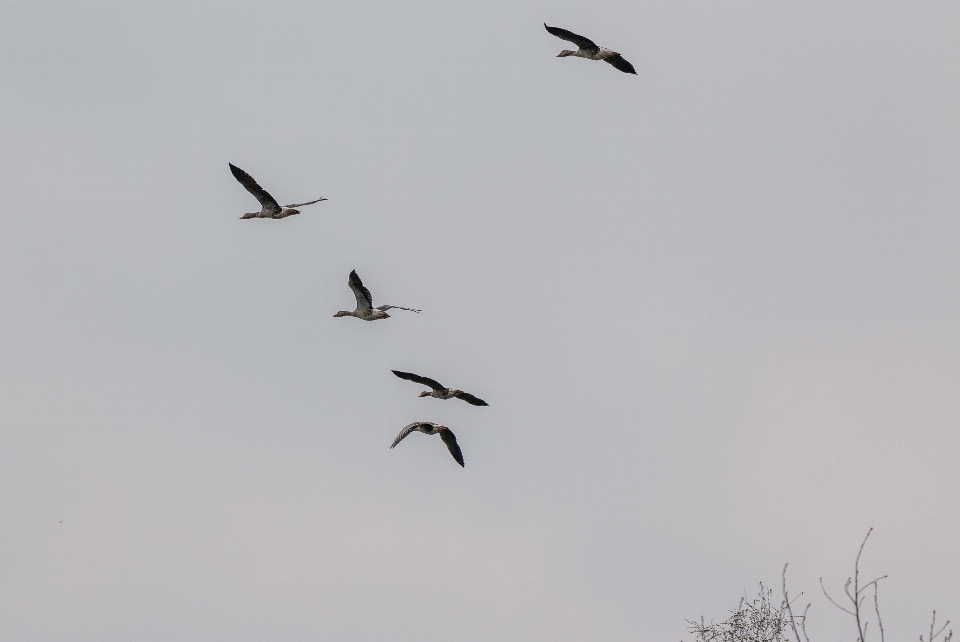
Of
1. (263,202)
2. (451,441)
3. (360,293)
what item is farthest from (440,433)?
(263,202)

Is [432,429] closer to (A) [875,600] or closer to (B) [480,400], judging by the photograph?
(B) [480,400]

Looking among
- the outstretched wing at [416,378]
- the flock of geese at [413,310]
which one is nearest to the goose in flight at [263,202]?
the flock of geese at [413,310]

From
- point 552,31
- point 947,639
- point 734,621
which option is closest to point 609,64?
point 552,31

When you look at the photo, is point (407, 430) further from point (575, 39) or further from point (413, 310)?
point (575, 39)

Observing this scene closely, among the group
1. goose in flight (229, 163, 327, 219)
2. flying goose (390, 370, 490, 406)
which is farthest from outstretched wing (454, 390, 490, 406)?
goose in flight (229, 163, 327, 219)

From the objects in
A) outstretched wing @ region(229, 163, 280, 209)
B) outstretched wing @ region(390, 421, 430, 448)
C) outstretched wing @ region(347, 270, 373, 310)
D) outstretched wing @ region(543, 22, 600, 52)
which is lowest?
outstretched wing @ region(390, 421, 430, 448)

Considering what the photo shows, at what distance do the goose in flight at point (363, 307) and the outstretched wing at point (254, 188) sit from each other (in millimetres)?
3519

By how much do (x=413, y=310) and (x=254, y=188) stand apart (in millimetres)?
6815

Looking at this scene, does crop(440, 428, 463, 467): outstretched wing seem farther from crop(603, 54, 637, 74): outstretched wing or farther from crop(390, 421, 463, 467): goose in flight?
crop(603, 54, 637, 74): outstretched wing

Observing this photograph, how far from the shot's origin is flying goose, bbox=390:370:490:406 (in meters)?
33.3

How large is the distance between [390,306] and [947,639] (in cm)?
2123

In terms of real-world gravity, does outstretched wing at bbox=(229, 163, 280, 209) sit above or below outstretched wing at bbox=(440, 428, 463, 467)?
above

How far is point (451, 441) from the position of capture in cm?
3409

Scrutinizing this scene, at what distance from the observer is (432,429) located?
33688 millimetres
